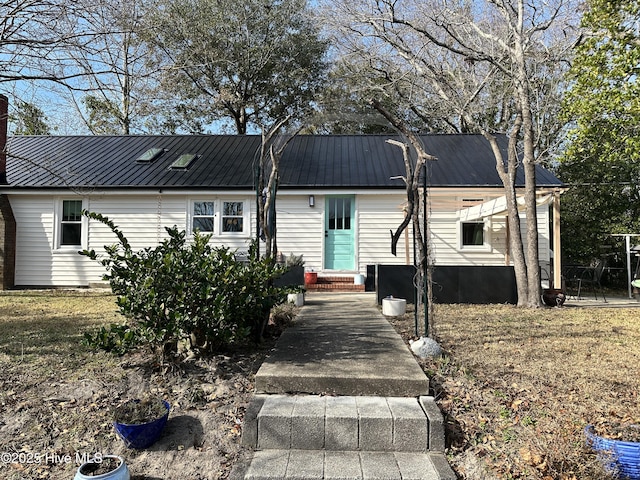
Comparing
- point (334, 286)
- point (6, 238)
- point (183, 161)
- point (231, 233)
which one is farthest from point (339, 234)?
point (6, 238)

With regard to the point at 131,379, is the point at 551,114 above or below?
above

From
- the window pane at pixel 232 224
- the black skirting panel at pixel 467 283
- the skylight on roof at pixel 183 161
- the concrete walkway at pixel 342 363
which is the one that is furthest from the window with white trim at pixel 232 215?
the concrete walkway at pixel 342 363

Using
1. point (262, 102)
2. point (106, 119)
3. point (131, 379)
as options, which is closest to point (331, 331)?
point (131, 379)

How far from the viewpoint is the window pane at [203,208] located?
1132 cm

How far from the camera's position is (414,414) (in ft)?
9.43

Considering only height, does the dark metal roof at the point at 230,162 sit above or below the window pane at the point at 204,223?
above

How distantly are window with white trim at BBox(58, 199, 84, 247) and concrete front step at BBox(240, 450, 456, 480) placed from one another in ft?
35.5

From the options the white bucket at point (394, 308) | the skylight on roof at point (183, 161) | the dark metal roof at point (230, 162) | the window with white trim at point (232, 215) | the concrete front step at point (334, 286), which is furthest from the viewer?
the skylight on roof at point (183, 161)

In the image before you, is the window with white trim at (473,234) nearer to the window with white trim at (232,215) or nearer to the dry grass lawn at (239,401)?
the window with white trim at (232,215)

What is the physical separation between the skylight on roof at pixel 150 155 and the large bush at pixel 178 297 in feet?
31.2

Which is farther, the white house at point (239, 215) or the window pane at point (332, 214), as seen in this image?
the window pane at point (332, 214)

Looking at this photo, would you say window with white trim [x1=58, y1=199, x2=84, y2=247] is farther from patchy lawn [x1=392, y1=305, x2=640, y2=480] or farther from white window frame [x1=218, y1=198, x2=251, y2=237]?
patchy lawn [x1=392, y1=305, x2=640, y2=480]

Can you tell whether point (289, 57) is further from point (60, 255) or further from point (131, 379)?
point (131, 379)

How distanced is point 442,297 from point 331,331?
11.9 feet
